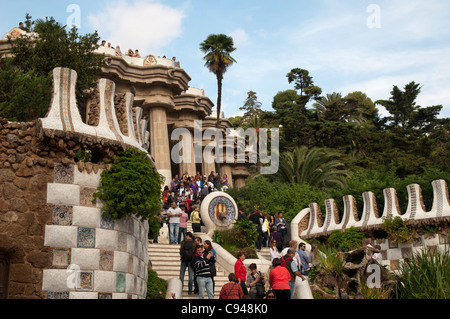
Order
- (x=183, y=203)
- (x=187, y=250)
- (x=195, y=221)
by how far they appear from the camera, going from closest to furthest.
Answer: (x=187, y=250), (x=195, y=221), (x=183, y=203)

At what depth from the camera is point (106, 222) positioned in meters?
13.9

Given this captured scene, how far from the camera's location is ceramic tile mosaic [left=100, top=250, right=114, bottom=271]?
13.5 m

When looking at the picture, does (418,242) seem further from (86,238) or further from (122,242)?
(86,238)

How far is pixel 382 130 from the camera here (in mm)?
55312

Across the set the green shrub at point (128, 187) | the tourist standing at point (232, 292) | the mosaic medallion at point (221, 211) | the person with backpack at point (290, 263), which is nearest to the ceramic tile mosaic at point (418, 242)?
the mosaic medallion at point (221, 211)

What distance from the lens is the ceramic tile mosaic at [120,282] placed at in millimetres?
13672

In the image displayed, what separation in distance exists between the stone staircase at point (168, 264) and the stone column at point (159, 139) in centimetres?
1859

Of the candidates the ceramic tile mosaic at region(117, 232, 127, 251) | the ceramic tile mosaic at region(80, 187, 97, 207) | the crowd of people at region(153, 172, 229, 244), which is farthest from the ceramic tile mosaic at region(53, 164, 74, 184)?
the crowd of people at region(153, 172, 229, 244)

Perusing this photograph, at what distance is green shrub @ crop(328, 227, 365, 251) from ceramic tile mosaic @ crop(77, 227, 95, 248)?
13.2 meters

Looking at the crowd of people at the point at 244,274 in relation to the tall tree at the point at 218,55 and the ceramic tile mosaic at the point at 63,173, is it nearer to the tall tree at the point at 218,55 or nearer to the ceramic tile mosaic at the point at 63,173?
the ceramic tile mosaic at the point at 63,173

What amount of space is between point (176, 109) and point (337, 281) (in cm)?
2964

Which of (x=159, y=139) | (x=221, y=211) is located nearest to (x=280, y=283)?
(x=221, y=211)

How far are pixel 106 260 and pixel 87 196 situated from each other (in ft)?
4.99
